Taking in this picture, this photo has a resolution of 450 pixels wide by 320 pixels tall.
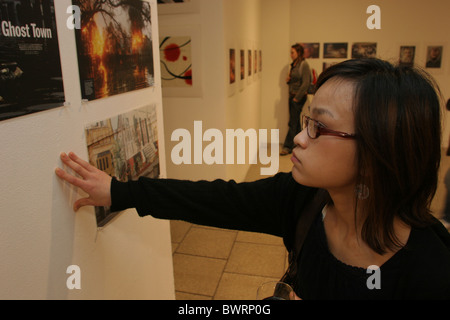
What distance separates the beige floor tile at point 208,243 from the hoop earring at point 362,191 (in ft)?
8.43

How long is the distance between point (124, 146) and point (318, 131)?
2.89 feet

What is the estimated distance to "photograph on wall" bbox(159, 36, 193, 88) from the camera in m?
4.02

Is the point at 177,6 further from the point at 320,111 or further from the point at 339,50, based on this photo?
the point at 339,50

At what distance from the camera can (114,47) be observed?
4.84 feet

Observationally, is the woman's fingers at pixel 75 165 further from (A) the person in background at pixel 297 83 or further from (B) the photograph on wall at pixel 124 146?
(A) the person in background at pixel 297 83

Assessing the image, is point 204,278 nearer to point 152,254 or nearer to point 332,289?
point 152,254

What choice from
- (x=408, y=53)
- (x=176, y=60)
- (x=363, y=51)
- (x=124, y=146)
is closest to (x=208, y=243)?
(x=176, y=60)

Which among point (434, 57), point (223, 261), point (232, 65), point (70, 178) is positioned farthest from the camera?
point (434, 57)

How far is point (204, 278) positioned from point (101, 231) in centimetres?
183

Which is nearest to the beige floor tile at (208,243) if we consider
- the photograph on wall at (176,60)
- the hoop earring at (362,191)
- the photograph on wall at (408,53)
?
the photograph on wall at (176,60)

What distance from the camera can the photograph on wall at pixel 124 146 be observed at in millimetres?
1415

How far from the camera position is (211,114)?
4203 mm
